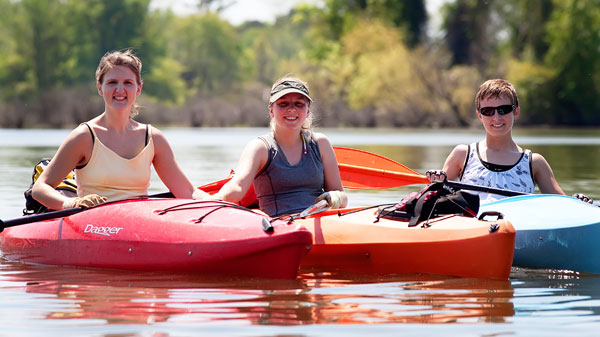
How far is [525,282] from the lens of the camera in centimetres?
524

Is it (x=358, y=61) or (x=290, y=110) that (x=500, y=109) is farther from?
(x=358, y=61)

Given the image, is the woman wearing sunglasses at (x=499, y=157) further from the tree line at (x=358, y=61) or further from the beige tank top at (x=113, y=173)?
the tree line at (x=358, y=61)

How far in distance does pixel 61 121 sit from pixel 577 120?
22.6 metres

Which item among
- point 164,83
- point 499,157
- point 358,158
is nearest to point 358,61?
point 164,83

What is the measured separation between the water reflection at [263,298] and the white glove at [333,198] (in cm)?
39

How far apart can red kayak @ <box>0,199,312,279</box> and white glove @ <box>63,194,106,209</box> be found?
0.05 m

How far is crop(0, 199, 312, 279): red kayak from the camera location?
4805mm

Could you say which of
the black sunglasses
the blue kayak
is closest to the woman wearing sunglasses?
the black sunglasses

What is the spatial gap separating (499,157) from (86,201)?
249 centimetres

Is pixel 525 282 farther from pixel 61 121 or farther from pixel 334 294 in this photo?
pixel 61 121

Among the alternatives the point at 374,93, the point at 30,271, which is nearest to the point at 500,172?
the point at 30,271

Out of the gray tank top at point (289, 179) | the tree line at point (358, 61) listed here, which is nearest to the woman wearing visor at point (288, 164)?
the gray tank top at point (289, 179)

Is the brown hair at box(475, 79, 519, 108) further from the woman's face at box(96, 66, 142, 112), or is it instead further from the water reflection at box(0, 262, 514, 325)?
the woman's face at box(96, 66, 142, 112)

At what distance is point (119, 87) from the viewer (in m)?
5.32
